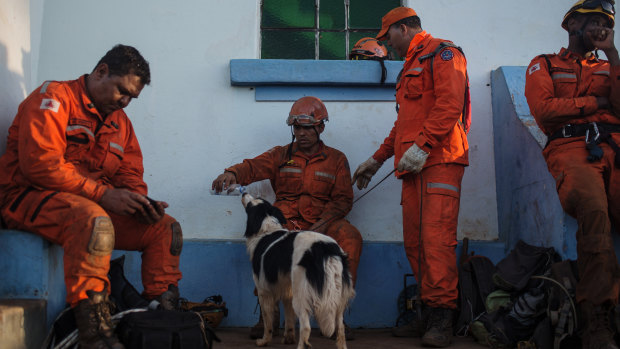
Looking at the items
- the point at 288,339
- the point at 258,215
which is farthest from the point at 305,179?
the point at 288,339

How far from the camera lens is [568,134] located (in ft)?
13.5

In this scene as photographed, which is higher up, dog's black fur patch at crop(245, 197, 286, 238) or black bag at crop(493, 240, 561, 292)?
dog's black fur patch at crop(245, 197, 286, 238)

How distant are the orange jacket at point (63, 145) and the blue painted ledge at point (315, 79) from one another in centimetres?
159

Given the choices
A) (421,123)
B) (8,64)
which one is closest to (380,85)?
(421,123)

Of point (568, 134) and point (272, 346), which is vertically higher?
point (568, 134)

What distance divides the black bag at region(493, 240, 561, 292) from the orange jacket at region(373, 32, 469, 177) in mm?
780

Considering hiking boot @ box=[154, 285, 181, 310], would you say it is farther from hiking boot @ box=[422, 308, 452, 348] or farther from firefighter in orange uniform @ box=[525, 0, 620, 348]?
firefighter in orange uniform @ box=[525, 0, 620, 348]

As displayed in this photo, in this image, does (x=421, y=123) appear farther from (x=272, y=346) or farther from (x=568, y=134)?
(x=272, y=346)

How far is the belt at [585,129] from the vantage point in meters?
4.06

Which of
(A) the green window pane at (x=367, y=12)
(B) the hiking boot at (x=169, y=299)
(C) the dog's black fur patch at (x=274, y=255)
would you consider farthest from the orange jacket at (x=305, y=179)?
(A) the green window pane at (x=367, y=12)

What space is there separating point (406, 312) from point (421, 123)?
152 centimetres

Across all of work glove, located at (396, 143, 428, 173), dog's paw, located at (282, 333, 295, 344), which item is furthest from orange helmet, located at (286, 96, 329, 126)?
dog's paw, located at (282, 333, 295, 344)

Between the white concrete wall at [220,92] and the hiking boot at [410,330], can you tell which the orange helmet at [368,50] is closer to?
the white concrete wall at [220,92]

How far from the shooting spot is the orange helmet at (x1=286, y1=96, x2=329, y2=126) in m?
5.05
